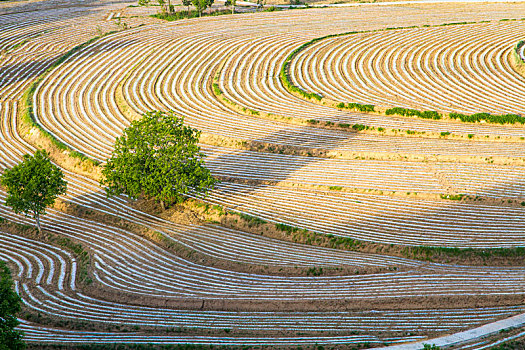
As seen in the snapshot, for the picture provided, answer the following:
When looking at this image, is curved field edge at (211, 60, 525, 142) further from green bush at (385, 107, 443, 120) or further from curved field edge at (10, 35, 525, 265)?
curved field edge at (10, 35, 525, 265)

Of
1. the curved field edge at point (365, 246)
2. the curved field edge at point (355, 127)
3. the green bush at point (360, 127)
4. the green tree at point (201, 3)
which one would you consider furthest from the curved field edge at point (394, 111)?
the green tree at point (201, 3)

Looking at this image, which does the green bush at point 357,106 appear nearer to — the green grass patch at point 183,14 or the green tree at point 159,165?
the green tree at point 159,165

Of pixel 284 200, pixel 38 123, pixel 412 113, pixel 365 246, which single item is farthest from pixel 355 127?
pixel 38 123

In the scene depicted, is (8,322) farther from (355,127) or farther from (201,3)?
(201,3)

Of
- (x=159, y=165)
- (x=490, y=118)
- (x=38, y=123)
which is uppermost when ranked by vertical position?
(x=490, y=118)

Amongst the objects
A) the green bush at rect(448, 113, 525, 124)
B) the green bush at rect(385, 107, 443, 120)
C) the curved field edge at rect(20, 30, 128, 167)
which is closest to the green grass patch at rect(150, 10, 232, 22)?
the curved field edge at rect(20, 30, 128, 167)
